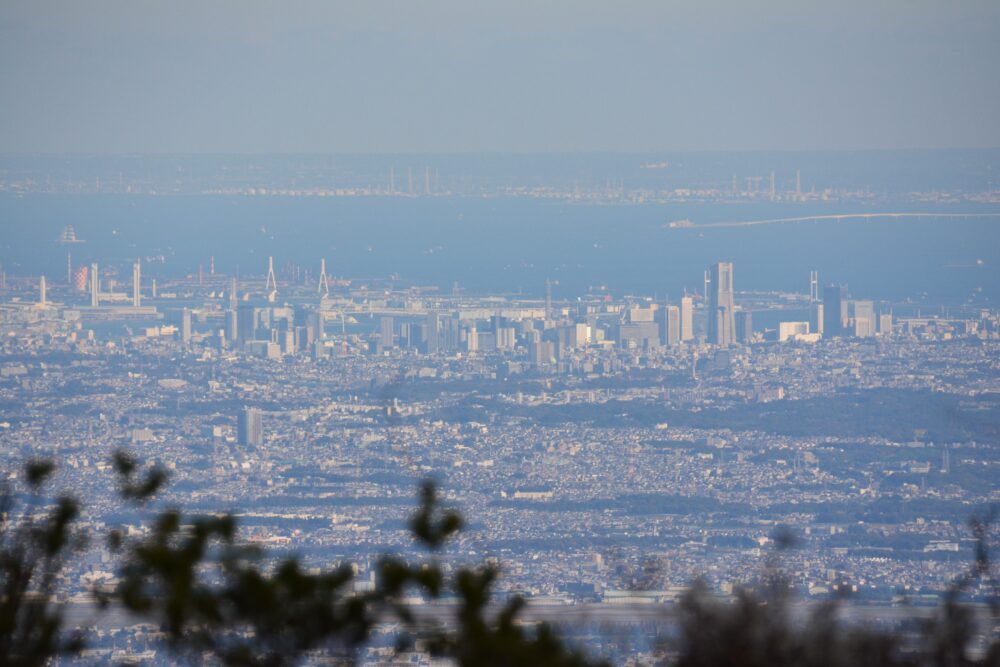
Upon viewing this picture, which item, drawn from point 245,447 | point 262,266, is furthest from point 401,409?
point 262,266

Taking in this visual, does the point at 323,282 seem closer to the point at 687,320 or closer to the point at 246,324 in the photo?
the point at 246,324

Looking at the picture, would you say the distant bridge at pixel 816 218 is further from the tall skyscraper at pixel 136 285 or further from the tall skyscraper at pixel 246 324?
the tall skyscraper at pixel 136 285

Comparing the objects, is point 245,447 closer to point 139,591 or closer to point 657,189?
point 139,591

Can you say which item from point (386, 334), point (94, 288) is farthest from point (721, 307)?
point (94, 288)

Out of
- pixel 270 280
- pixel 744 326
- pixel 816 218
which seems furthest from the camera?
pixel 816 218

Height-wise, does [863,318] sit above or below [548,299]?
below

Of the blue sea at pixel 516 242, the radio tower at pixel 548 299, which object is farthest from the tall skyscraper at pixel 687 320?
the radio tower at pixel 548 299

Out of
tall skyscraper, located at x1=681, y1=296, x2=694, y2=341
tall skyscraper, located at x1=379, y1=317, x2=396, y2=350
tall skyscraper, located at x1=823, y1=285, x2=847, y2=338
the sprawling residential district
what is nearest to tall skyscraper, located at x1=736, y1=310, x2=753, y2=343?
the sprawling residential district
